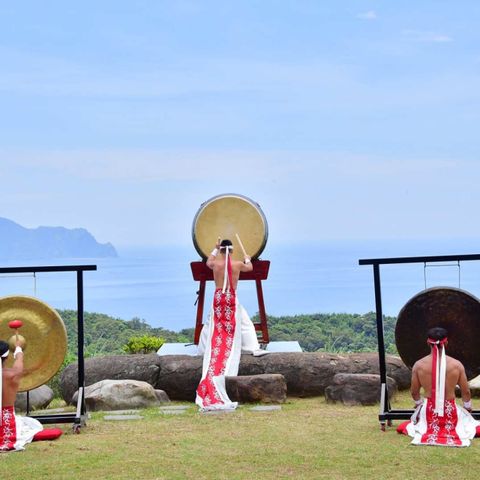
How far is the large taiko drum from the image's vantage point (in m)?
14.5

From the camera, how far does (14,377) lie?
10.0 metres

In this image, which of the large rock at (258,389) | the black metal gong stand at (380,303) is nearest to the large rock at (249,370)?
the large rock at (258,389)

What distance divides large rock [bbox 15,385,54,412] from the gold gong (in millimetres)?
1936

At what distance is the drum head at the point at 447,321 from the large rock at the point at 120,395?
3.35m

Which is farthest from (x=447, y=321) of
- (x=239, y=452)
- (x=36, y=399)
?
(x=36, y=399)

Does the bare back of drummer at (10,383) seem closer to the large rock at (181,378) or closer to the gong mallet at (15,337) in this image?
→ the gong mallet at (15,337)

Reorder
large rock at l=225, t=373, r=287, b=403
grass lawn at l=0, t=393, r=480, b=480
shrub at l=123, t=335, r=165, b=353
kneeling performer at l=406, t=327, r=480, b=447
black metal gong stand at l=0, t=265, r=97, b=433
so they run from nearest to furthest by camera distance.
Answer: grass lawn at l=0, t=393, r=480, b=480, kneeling performer at l=406, t=327, r=480, b=447, black metal gong stand at l=0, t=265, r=97, b=433, large rock at l=225, t=373, r=287, b=403, shrub at l=123, t=335, r=165, b=353

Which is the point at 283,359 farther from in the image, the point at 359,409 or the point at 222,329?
the point at 359,409

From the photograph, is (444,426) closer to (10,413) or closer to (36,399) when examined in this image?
(10,413)

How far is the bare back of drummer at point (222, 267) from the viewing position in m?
13.7

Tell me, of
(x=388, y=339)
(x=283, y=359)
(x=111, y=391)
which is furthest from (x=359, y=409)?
(x=388, y=339)

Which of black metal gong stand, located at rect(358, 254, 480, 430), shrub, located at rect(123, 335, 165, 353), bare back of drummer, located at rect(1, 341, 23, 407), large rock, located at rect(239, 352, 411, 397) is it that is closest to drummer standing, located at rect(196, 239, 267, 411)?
large rock, located at rect(239, 352, 411, 397)

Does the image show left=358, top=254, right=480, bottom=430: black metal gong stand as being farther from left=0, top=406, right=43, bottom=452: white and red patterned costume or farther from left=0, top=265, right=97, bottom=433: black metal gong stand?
left=0, top=406, right=43, bottom=452: white and red patterned costume

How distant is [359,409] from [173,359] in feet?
9.68
